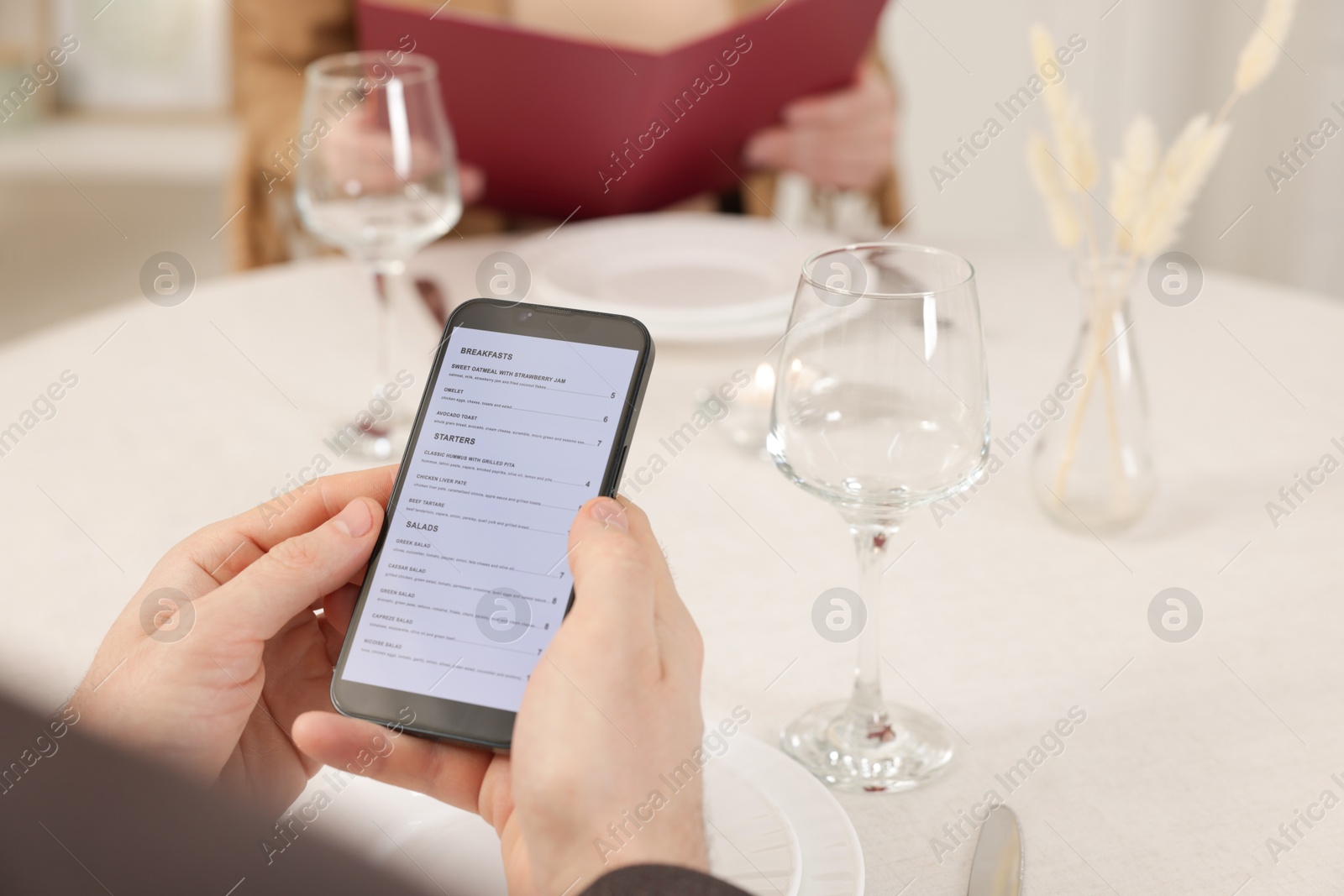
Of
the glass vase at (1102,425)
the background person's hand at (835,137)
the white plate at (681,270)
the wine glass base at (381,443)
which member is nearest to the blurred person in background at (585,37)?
the background person's hand at (835,137)

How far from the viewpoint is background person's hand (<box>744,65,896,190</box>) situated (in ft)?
4.58

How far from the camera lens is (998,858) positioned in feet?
1.62

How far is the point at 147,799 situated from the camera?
8.7 inches

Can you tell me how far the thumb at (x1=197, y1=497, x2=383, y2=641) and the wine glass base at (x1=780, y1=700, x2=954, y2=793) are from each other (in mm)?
229

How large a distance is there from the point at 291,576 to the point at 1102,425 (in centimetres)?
51

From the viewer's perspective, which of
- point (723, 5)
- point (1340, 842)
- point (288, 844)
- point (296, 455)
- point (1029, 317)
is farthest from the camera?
point (723, 5)

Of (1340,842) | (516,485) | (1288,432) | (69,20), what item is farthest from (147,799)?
(69,20)

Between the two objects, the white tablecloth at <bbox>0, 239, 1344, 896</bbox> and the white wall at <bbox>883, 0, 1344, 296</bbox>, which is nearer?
the white tablecloth at <bbox>0, 239, 1344, 896</bbox>

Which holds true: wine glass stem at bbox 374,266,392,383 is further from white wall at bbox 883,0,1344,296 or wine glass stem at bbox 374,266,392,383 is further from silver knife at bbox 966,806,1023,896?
white wall at bbox 883,0,1344,296

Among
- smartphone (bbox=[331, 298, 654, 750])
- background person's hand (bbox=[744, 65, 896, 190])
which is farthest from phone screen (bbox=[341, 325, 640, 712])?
background person's hand (bbox=[744, 65, 896, 190])

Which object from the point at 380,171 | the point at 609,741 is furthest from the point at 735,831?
the point at 380,171

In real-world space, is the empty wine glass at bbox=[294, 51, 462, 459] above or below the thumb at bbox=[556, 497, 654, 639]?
below

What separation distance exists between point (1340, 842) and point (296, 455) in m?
0.69

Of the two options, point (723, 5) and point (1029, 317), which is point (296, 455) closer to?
point (1029, 317)
